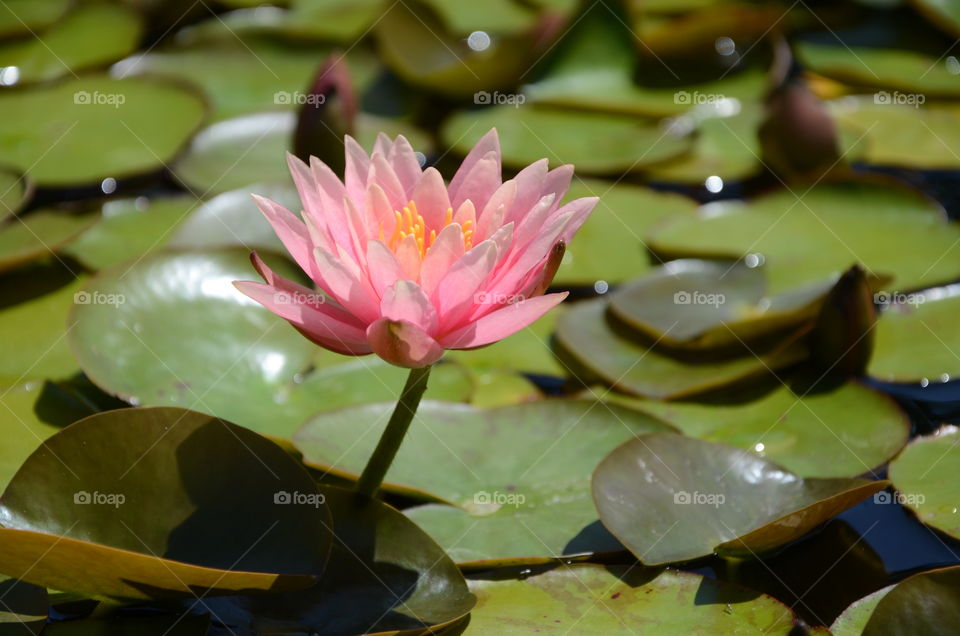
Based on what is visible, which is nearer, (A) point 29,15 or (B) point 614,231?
(B) point 614,231

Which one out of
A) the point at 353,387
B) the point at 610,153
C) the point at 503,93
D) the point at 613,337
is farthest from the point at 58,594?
the point at 503,93

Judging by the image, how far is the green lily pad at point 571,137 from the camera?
313 centimetres

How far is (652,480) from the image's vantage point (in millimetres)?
1781

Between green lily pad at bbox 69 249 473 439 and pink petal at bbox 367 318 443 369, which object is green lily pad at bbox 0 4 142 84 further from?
pink petal at bbox 367 318 443 369

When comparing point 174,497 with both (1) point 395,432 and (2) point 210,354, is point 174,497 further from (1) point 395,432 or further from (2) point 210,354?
(2) point 210,354

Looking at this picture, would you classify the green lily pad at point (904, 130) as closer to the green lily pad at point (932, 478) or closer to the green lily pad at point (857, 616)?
the green lily pad at point (932, 478)

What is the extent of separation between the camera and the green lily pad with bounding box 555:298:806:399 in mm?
2209

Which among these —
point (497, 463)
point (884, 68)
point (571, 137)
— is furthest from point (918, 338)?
point (884, 68)

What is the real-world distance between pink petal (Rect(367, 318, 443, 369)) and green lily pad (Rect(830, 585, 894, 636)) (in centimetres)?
81

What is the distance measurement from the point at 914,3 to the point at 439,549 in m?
3.30

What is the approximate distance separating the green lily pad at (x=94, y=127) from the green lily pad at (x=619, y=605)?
202cm

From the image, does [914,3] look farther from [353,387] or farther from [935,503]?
[353,387]

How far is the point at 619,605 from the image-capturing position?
1.60 metres

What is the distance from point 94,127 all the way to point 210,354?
4.72 ft
